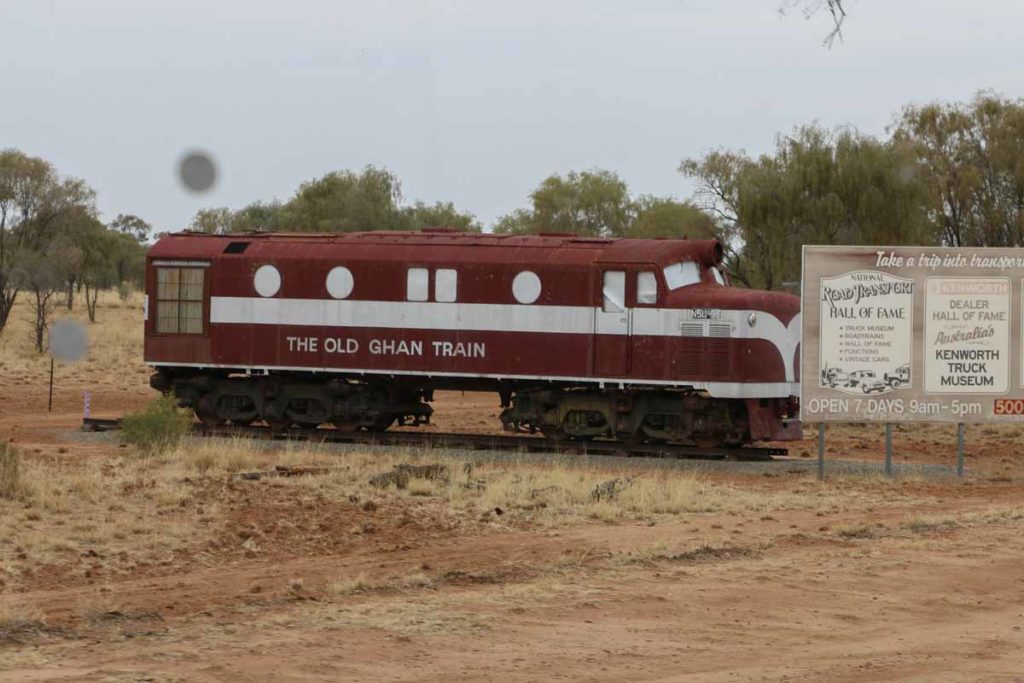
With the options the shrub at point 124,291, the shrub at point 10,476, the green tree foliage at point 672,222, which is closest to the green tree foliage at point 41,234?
the shrub at point 124,291

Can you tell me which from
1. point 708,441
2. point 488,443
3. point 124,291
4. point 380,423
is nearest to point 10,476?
point 488,443

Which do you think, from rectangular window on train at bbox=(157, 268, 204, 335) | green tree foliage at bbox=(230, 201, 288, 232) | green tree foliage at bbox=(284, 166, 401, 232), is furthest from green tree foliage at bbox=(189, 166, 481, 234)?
rectangular window on train at bbox=(157, 268, 204, 335)

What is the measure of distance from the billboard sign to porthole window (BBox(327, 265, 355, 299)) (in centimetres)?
780

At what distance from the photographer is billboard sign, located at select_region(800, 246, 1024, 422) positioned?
65.3ft

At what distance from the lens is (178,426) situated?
20859 mm

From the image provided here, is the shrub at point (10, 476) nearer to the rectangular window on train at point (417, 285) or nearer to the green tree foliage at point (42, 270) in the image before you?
the rectangular window on train at point (417, 285)

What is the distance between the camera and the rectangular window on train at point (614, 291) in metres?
23.0

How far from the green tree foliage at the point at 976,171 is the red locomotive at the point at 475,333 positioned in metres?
16.4

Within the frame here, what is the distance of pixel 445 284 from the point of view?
23.7 m

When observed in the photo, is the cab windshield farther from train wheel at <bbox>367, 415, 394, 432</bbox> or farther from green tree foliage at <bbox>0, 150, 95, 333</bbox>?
green tree foliage at <bbox>0, 150, 95, 333</bbox>

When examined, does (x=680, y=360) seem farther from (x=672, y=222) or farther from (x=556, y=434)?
(x=672, y=222)

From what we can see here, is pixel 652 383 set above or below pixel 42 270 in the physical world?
below

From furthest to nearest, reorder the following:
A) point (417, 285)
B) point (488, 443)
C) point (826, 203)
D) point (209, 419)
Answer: point (826, 203) < point (209, 419) < point (417, 285) < point (488, 443)

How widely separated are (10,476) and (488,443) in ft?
30.6
